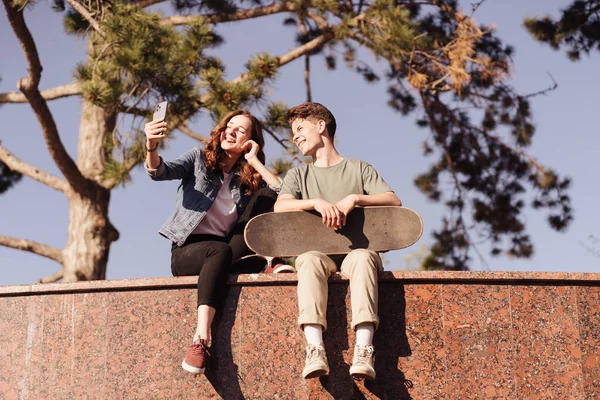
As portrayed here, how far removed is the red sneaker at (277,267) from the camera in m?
4.30

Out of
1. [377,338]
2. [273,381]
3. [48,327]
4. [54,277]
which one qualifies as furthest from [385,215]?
[54,277]

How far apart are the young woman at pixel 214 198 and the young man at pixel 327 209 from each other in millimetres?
363

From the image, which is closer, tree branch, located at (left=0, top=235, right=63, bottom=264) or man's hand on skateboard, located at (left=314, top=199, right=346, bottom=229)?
man's hand on skateboard, located at (left=314, top=199, right=346, bottom=229)

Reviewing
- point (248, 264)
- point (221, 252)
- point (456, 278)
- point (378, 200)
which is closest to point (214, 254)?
point (221, 252)

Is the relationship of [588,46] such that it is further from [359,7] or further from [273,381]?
Result: [273,381]

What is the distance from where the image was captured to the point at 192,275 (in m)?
4.35

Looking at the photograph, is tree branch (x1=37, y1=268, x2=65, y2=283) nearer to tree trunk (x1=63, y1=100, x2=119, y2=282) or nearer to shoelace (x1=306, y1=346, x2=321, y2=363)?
tree trunk (x1=63, y1=100, x2=119, y2=282)

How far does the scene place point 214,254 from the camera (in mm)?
4164

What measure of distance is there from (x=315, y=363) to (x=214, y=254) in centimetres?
96

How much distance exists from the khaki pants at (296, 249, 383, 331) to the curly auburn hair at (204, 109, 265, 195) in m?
0.89

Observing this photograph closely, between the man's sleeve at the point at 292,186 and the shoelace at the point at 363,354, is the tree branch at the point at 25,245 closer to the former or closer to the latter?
the man's sleeve at the point at 292,186

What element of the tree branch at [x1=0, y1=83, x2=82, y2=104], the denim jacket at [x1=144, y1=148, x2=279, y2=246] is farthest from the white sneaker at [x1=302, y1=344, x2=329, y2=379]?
the tree branch at [x1=0, y1=83, x2=82, y2=104]

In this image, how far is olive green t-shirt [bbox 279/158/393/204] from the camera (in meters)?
4.30

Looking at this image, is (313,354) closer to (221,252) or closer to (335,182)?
(221,252)
